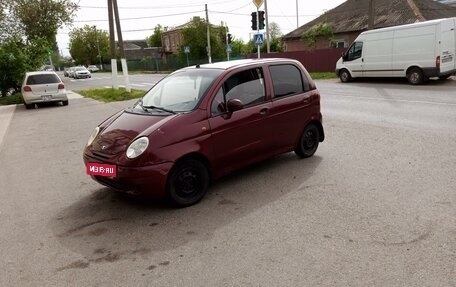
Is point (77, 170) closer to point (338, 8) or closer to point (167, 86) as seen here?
point (167, 86)

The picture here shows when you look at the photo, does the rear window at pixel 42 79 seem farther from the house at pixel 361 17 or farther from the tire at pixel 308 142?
the house at pixel 361 17

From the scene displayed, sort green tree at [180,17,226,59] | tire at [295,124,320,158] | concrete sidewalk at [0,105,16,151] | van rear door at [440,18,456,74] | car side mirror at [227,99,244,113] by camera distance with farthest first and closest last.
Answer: green tree at [180,17,226,59] → van rear door at [440,18,456,74] → concrete sidewalk at [0,105,16,151] → tire at [295,124,320,158] → car side mirror at [227,99,244,113]

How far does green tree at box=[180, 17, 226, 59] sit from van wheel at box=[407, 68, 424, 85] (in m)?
36.8

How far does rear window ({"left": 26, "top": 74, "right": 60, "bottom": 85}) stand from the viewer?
1706cm

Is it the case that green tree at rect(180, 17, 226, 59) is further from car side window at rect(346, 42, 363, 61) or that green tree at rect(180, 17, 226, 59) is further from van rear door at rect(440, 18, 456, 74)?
van rear door at rect(440, 18, 456, 74)

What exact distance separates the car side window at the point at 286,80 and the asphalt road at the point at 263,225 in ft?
3.64

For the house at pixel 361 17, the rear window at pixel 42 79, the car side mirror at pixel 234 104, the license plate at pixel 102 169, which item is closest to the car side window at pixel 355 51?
the rear window at pixel 42 79

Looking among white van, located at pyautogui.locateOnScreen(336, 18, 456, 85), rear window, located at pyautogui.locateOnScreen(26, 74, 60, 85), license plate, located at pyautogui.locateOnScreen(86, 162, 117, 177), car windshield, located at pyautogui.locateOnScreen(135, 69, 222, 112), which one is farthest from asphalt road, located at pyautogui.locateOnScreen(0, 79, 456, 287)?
rear window, located at pyautogui.locateOnScreen(26, 74, 60, 85)

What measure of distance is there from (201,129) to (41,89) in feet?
47.9

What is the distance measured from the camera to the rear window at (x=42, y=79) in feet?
56.0

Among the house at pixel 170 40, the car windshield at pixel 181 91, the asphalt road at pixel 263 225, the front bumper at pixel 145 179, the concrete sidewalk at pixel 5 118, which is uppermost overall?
the house at pixel 170 40

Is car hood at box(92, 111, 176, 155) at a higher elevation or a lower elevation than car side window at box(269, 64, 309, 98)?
lower

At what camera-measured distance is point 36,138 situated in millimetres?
10219

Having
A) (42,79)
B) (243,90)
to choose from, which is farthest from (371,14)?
(243,90)
